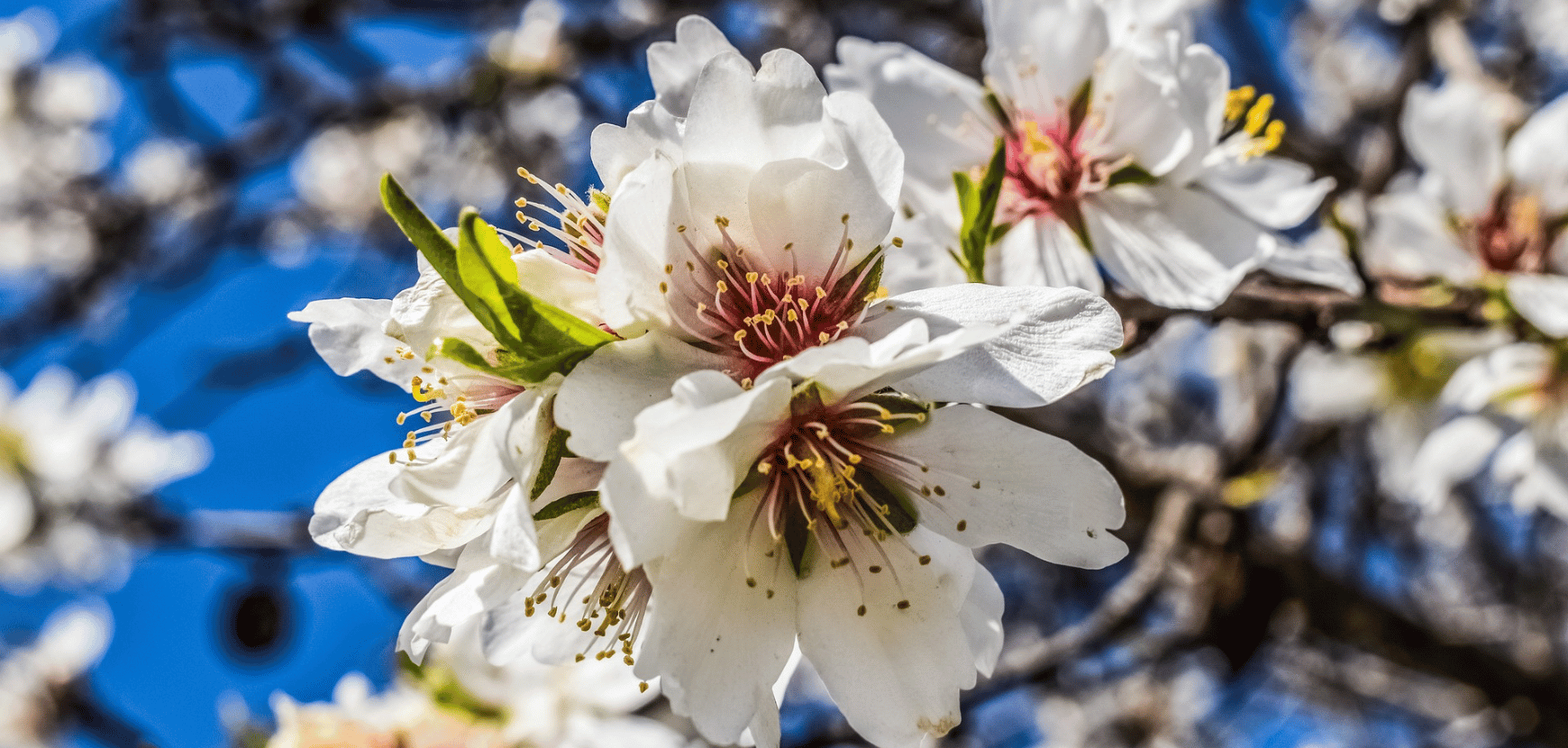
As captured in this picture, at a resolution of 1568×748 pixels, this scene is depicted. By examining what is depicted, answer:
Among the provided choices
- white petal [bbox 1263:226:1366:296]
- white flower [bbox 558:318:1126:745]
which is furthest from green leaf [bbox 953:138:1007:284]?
white petal [bbox 1263:226:1366:296]

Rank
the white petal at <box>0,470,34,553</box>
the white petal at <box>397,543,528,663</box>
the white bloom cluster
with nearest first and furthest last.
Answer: the white petal at <box>397,543,528,663</box>
the white petal at <box>0,470,34,553</box>
the white bloom cluster

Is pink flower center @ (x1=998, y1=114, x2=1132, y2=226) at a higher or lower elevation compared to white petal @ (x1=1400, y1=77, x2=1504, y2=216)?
higher

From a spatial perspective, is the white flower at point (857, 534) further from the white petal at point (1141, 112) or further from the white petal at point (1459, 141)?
the white petal at point (1459, 141)

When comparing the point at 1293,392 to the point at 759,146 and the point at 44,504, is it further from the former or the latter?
the point at 44,504

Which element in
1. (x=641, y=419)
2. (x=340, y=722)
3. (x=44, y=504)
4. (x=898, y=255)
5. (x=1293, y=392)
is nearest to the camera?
(x=641, y=419)

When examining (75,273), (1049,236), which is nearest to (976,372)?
(1049,236)

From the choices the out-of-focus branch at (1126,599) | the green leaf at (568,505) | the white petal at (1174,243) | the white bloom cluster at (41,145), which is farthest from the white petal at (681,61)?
the white bloom cluster at (41,145)

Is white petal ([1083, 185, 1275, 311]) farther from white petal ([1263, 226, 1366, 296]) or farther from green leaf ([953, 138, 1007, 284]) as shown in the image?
green leaf ([953, 138, 1007, 284])
